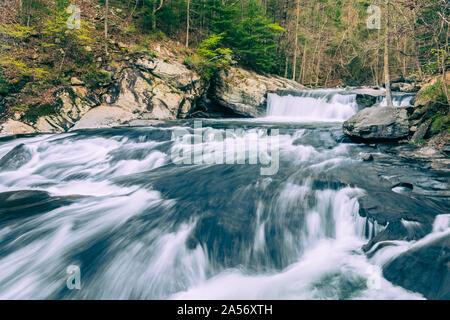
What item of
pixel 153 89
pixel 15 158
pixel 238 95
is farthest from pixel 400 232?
pixel 238 95

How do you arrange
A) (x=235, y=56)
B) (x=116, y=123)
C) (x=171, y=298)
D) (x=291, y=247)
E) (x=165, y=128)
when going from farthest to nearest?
1. (x=235, y=56)
2. (x=116, y=123)
3. (x=165, y=128)
4. (x=291, y=247)
5. (x=171, y=298)

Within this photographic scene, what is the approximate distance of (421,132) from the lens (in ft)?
22.7

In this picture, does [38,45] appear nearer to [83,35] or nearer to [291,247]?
[83,35]

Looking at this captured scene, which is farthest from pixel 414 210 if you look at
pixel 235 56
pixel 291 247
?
pixel 235 56

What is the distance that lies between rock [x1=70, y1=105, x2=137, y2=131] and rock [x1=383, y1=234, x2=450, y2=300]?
36.1 ft

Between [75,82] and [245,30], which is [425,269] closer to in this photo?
[75,82]

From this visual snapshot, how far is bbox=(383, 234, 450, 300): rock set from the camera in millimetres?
2566

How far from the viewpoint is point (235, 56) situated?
60.8ft

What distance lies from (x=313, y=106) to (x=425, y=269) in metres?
12.6

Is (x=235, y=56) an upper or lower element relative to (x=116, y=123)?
upper

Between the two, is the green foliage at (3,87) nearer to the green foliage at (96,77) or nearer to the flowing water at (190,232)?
the green foliage at (96,77)

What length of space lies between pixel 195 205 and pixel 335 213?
98.1 inches

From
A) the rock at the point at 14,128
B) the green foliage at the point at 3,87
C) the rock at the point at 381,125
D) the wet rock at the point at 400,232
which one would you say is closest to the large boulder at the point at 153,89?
the rock at the point at 14,128

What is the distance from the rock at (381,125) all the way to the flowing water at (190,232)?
784mm
